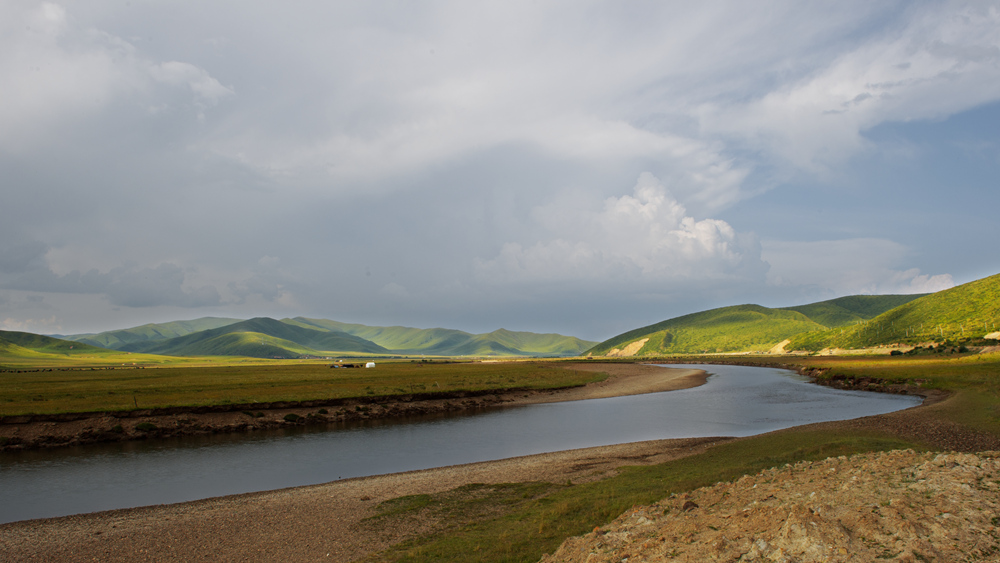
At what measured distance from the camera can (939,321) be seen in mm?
123625

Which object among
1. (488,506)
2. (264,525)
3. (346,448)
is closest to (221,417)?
(346,448)

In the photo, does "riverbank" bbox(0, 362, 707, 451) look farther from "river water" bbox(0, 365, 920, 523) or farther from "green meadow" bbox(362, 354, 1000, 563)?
"green meadow" bbox(362, 354, 1000, 563)

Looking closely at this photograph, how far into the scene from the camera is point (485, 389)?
220 feet

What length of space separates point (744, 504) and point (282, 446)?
34878 mm

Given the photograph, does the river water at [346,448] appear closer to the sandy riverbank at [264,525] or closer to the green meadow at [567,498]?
the sandy riverbank at [264,525]

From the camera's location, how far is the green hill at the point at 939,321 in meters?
108

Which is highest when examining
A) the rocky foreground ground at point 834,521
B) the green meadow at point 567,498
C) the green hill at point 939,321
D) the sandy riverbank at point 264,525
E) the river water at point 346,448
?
the green hill at point 939,321

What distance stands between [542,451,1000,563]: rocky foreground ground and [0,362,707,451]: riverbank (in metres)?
42.8

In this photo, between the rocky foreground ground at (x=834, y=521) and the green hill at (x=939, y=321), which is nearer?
the rocky foreground ground at (x=834, y=521)

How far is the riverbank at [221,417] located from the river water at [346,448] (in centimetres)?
223

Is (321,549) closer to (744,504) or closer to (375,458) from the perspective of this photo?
(744,504)

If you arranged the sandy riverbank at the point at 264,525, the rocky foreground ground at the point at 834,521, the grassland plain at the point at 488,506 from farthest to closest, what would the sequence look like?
the sandy riverbank at the point at 264,525 < the grassland plain at the point at 488,506 < the rocky foreground ground at the point at 834,521

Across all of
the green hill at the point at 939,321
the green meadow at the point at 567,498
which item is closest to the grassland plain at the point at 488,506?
the green meadow at the point at 567,498

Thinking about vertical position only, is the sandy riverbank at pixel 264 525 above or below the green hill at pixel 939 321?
below
